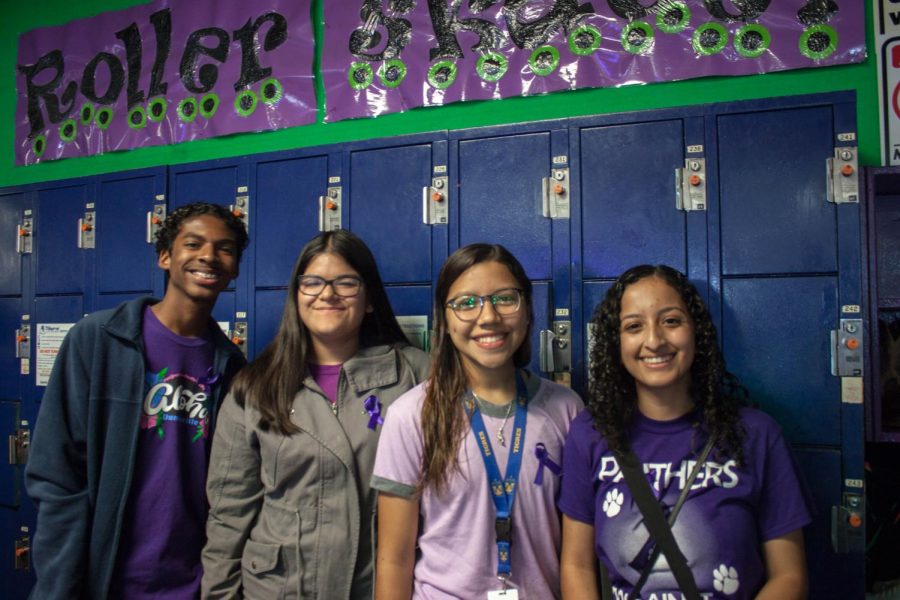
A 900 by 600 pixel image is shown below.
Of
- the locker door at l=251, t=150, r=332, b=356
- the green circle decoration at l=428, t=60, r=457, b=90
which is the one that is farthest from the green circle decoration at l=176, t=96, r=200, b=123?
the green circle decoration at l=428, t=60, r=457, b=90

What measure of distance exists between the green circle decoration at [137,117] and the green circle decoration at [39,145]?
35.5 inches

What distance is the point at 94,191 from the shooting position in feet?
10.8

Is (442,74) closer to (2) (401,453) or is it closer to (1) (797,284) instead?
(1) (797,284)

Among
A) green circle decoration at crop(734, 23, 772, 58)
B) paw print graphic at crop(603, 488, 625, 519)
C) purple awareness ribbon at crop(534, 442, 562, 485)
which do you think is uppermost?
green circle decoration at crop(734, 23, 772, 58)

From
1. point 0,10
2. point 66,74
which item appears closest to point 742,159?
point 66,74

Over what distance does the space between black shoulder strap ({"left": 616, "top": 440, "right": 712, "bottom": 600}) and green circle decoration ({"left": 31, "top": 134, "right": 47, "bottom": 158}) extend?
4.83 meters

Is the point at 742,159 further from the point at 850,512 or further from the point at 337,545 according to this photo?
the point at 337,545

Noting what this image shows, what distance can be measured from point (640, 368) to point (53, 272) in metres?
3.52

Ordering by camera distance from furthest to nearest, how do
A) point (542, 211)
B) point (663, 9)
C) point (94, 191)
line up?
point (94, 191)
point (663, 9)
point (542, 211)

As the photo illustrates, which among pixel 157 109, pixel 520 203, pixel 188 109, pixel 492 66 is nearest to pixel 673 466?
pixel 520 203

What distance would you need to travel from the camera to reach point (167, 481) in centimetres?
187

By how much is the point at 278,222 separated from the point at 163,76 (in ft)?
6.22

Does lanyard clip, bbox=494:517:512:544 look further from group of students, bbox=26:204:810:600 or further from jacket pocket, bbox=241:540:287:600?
jacket pocket, bbox=241:540:287:600

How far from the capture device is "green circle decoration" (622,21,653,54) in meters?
2.76
